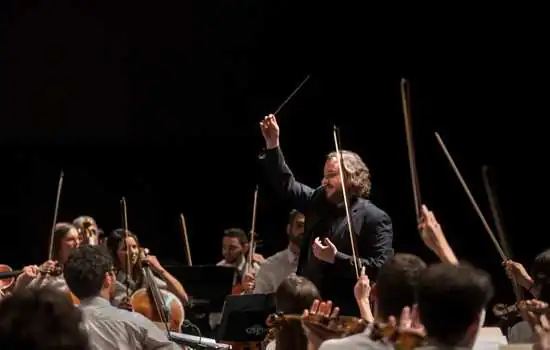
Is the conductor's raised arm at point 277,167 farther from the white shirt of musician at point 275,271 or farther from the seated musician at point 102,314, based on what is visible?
the white shirt of musician at point 275,271

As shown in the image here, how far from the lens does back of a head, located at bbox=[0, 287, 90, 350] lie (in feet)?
5.28

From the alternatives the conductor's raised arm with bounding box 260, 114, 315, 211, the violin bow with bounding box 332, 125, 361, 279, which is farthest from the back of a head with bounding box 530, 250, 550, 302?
the conductor's raised arm with bounding box 260, 114, 315, 211

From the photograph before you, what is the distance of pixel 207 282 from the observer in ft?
20.2

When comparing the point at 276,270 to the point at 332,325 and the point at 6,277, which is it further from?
the point at 332,325

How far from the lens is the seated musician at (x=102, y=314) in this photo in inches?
128

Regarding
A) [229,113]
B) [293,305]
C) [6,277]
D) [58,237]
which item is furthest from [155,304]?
[229,113]

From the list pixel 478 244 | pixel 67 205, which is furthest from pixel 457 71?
pixel 67 205

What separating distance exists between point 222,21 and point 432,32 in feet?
6.00

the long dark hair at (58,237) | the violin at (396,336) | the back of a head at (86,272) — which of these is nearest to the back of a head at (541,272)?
the violin at (396,336)

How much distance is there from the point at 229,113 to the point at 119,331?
5077 mm

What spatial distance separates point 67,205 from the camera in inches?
326

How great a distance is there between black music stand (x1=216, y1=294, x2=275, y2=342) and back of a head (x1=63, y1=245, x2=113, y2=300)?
1.08 meters

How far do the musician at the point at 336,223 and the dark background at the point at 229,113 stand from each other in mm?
3850

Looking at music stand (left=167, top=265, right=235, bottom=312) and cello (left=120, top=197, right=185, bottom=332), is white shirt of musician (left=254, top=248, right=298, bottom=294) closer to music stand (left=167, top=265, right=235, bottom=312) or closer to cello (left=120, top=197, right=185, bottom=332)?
cello (left=120, top=197, right=185, bottom=332)
